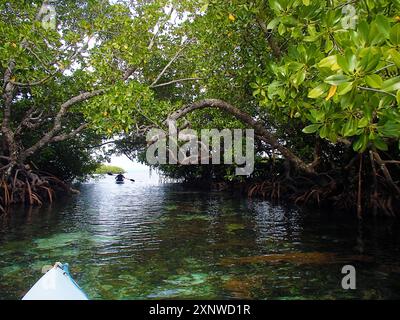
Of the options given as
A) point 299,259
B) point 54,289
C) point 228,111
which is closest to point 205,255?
point 299,259

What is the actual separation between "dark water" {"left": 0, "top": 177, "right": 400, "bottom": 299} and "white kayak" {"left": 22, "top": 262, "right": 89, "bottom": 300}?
126 cm

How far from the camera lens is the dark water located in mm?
5109

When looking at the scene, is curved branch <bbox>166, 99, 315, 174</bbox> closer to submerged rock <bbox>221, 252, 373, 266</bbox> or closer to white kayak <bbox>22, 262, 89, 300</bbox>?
submerged rock <bbox>221, 252, 373, 266</bbox>

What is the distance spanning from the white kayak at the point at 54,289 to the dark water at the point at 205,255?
1255 millimetres

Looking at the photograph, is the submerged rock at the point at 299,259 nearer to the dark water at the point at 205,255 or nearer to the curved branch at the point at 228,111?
the dark water at the point at 205,255

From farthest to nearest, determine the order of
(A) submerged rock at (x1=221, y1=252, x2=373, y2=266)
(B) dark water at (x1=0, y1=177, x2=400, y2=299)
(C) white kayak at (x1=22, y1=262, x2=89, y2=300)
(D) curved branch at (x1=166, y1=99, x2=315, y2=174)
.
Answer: (D) curved branch at (x1=166, y1=99, x2=315, y2=174), (A) submerged rock at (x1=221, y1=252, x2=373, y2=266), (B) dark water at (x1=0, y1=177, x2=400, y2=299), (C) white kayak at (x1=22, y1=262, x2=89, y2=300)

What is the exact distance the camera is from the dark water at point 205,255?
5109 millimetres

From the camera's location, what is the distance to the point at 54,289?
3.62 meters

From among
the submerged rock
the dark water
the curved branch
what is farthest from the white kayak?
the curved branch

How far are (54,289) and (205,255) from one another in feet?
12.1

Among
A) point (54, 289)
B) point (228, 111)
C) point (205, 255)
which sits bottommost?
point (205, 255)

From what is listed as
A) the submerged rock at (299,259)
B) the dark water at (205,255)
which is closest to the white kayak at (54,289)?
the dark water at (205,255)

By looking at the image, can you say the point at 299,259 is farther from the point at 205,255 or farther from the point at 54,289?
the point at 54,289
